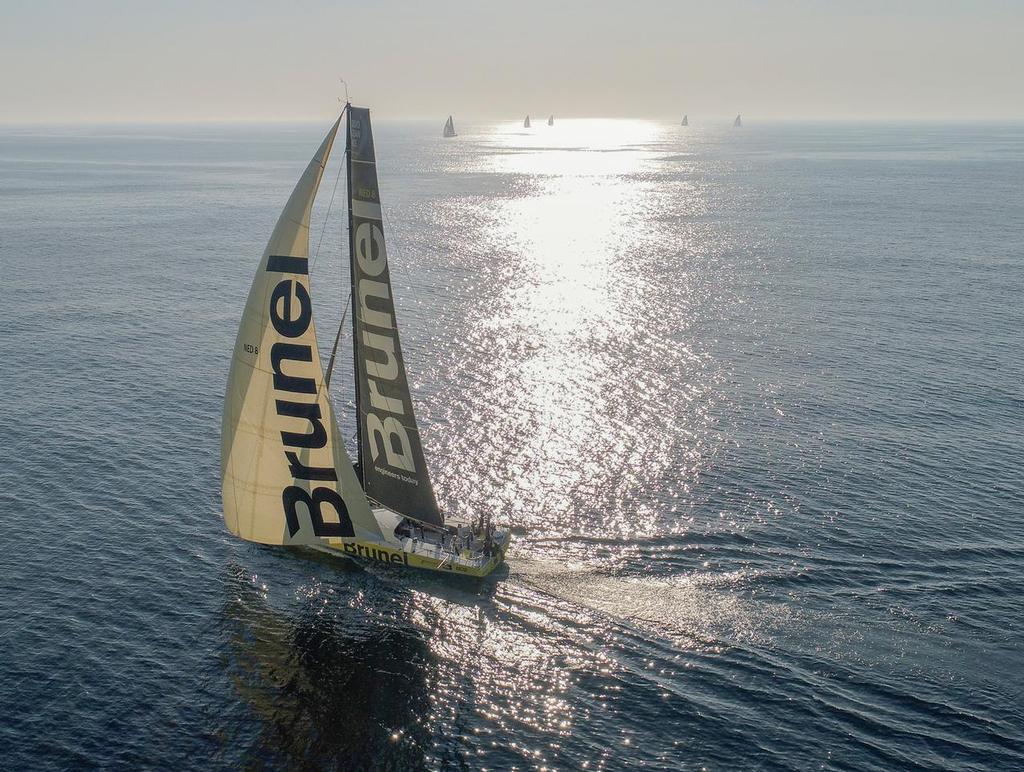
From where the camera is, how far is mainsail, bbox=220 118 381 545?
130 ft

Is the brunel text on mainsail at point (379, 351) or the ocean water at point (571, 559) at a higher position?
the brunel text on mainsail at point (379, 351)

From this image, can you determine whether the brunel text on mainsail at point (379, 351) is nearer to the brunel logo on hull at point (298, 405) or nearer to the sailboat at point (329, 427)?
the sailboat at point (329, 427)

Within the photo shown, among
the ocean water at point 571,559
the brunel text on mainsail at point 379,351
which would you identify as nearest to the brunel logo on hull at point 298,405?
the brunel text on mainsail at point 379,351

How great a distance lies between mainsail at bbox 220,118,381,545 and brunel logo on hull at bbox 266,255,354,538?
0.05 meters

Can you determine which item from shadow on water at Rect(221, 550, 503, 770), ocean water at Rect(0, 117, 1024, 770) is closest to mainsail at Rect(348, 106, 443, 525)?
shadow on water at Rect(221, 550, 503, 770)

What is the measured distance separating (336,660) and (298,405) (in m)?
12.6

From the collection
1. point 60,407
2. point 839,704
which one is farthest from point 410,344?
point 839,704

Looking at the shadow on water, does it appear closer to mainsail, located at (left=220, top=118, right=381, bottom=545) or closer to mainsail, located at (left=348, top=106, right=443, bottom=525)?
mainsail, located at (left=220, top=118, right=381, bottom=545)

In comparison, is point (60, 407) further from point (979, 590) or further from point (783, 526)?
point (979, 590)

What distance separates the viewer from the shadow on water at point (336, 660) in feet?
116

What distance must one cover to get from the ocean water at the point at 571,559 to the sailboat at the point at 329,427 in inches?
101

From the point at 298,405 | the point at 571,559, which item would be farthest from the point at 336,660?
the point at 571,559

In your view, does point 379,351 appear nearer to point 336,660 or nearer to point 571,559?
point 336,660

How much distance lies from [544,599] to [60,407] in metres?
48.0
